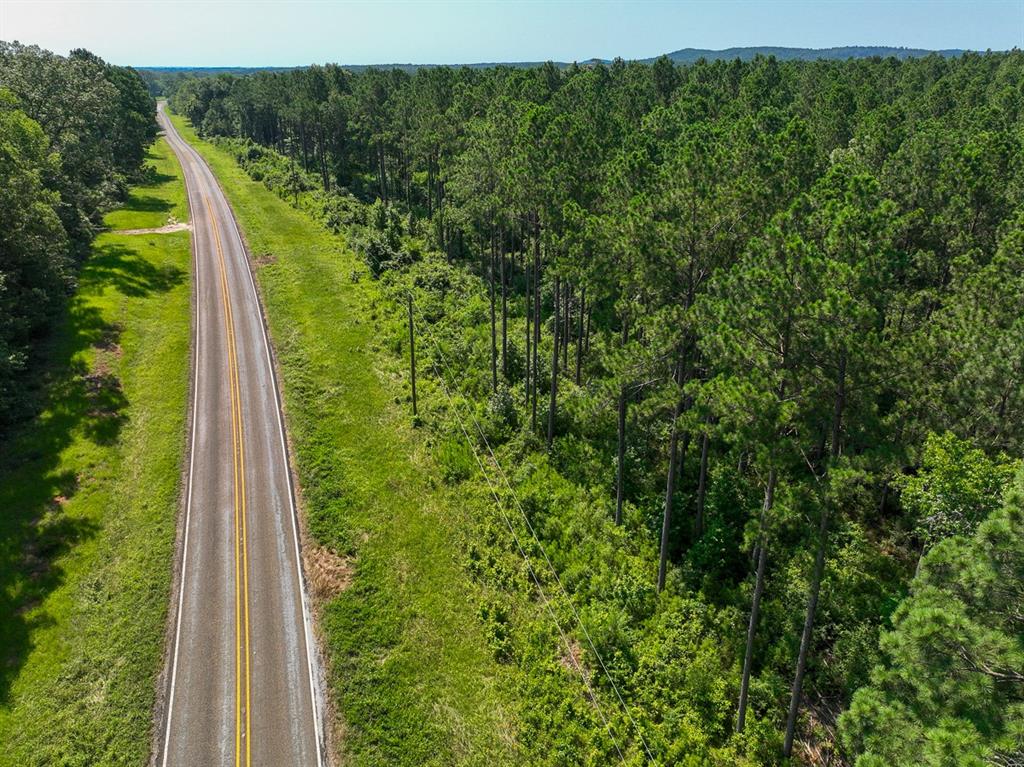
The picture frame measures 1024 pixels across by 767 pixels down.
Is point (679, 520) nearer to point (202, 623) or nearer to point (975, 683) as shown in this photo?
point (975, 683)

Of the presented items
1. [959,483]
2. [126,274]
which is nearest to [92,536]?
[959,483]

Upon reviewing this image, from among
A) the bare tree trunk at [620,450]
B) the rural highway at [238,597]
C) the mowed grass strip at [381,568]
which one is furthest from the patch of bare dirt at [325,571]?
the bare tree trunk at [620,450]

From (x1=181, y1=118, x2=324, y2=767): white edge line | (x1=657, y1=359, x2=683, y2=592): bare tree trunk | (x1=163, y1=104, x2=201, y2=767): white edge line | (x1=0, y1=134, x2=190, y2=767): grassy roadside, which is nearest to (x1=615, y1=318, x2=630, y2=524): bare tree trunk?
(x1=657, y1=359, x2=683, y2=592): bare tree trunk

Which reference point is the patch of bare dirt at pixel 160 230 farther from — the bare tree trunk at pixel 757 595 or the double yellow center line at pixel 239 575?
the bare tree trunk at pixel 757 595

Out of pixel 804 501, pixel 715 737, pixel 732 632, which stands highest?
pixel 804 501

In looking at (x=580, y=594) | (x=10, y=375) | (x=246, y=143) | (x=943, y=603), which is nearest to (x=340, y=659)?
(x=580, y=594)

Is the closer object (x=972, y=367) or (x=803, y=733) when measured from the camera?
(x=972, y=367)
